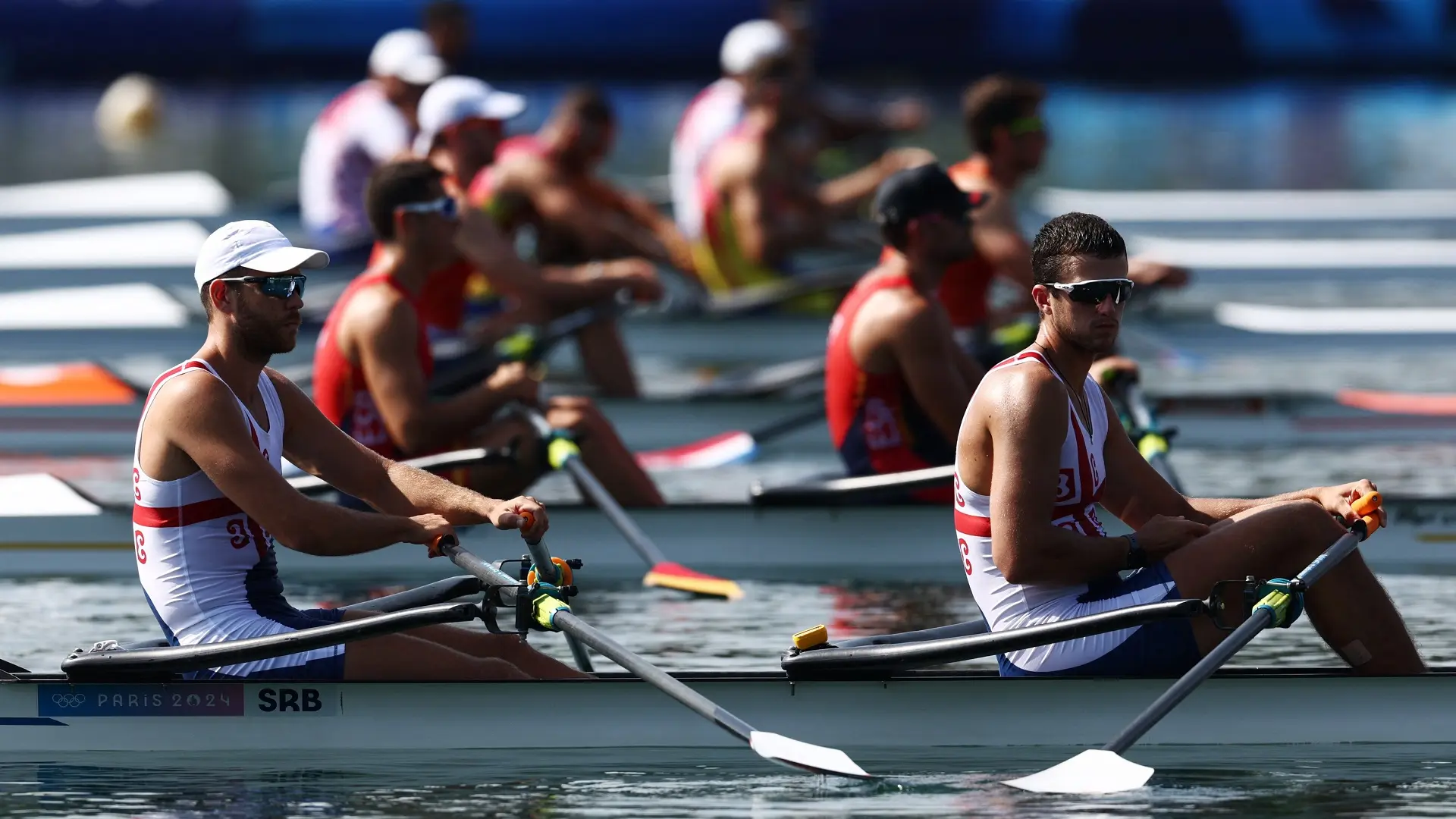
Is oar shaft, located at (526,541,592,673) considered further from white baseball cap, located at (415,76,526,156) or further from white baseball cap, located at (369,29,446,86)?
white baseball cap, located at (369,29,446,86)

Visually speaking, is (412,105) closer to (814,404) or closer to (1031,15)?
(814,404)

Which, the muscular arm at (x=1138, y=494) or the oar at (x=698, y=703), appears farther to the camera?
the muscular arm at (x=1138, y=494)

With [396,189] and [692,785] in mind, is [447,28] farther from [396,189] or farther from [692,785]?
[692,785]

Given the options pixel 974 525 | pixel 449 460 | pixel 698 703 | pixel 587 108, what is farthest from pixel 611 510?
pixel 587 108

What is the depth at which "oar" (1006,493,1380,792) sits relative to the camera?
6.47 meters

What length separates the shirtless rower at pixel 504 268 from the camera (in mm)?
12430

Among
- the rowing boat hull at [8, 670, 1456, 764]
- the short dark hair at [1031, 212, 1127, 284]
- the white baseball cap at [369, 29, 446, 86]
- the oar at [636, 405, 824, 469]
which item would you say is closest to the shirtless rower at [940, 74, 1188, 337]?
the oar at [636, 405, 824, 469]

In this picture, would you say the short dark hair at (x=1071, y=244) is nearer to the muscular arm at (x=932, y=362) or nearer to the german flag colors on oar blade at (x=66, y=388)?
the muscular arm at (x=932, y=362)

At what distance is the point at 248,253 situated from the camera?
21.4ft

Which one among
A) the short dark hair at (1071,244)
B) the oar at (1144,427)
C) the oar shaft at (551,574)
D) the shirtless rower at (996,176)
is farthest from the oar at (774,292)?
the short dark hair at (1071,244)

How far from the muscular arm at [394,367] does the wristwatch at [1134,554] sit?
3537 mm

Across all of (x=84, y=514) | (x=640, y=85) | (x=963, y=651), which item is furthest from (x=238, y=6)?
(x=963, y=651)

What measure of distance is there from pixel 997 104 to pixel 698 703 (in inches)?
204

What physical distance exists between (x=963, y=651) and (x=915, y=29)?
107 ft
